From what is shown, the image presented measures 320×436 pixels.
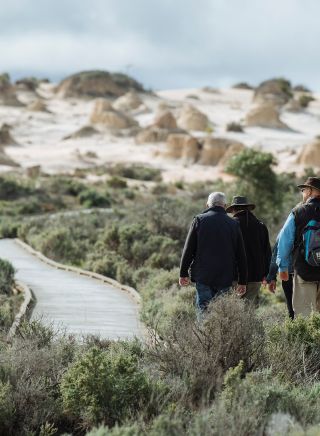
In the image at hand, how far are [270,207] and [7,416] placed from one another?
24504 mm

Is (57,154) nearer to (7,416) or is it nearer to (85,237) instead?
(85,237)

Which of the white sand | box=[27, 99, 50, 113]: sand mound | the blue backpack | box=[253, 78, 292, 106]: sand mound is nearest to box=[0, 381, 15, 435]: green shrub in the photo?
the blue backpack

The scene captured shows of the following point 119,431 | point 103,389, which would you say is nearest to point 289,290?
point 103,389

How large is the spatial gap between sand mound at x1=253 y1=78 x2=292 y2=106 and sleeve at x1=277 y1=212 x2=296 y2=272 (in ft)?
253

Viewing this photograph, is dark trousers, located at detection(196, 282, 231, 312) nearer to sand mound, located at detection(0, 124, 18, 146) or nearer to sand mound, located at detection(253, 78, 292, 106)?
sand mound, located at detection(0, 124, 18, 146)

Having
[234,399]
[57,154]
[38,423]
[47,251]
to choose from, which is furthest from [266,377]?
[57,154]

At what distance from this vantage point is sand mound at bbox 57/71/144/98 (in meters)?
90.8

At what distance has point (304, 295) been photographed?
8023 mm

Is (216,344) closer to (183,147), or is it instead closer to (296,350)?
(296,350)

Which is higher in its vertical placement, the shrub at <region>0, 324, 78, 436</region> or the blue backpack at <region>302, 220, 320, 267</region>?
the blue backpack at <region>302, 220, 320, 267</region>

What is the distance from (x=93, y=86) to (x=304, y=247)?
86.0m

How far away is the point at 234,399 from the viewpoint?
196 inches

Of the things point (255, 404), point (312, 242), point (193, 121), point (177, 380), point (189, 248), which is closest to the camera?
point (255, 404)

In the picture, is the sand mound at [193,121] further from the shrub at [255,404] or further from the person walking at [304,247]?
the shrub at [255,404]
